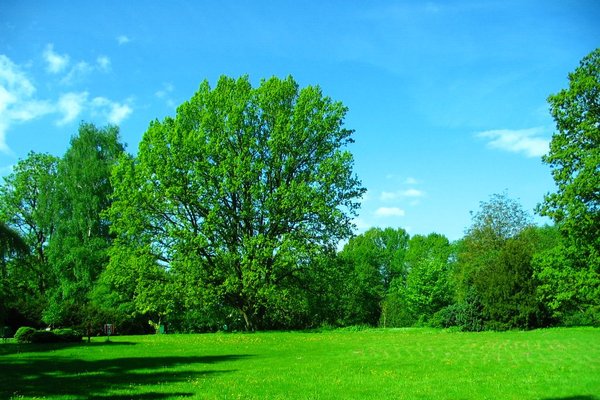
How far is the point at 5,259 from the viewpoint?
1997 centimetres

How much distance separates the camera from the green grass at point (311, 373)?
10.9 metres

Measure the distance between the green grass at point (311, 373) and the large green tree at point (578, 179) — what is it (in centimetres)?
1207

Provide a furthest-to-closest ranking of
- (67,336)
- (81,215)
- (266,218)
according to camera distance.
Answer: (81,215) < (266,218) < (67,336)

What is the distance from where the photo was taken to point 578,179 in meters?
30.8

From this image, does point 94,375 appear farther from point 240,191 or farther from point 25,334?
point 240,191

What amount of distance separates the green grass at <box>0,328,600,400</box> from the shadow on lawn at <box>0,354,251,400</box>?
0.02 m

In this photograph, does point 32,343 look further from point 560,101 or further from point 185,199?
point 560,101

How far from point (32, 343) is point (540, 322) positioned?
119ft

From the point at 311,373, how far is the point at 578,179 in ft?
79.3

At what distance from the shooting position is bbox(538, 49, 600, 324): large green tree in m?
31.0

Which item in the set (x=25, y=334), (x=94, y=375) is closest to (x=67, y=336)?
(x=25, y=334)

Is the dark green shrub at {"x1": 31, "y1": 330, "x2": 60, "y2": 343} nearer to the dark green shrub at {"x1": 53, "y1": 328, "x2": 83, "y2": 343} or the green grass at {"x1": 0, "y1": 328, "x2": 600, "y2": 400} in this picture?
the dark green shrub at {"x1": 53, "y1": 328, "x2": 83, "y2": 343}

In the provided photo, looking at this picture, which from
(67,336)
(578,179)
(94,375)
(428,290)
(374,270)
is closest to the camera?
(94,375)

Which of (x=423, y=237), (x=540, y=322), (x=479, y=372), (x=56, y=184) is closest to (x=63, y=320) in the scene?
(x=56, y=184)
